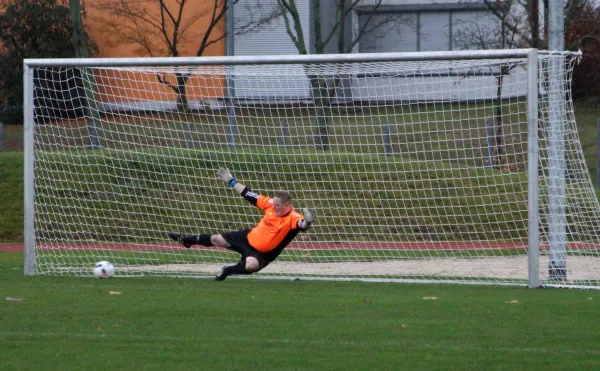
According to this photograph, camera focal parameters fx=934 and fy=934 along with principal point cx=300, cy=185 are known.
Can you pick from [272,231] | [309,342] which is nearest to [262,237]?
[272,231]

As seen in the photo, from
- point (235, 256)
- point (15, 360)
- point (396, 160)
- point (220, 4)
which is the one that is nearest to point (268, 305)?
point (15, 360)

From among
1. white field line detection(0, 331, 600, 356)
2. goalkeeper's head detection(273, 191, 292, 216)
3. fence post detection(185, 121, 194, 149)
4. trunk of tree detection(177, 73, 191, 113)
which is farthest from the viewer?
fence post detection(185, 121, 194, 149)

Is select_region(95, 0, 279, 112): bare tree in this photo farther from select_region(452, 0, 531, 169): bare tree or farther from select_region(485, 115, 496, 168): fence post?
select_region(485, 115, 496, 168): fence post

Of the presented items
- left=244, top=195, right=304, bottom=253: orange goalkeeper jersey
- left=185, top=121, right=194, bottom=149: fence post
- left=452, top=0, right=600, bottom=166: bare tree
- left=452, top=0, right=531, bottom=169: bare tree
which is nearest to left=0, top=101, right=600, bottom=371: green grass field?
left=244, top=195, right=304, bottom=253: orange goalkeeper jersey

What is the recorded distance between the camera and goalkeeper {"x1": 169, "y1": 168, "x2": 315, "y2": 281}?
11805 millimetres

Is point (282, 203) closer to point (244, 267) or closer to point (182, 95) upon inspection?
point (244, 267)

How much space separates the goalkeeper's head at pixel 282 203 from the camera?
38.6 ft

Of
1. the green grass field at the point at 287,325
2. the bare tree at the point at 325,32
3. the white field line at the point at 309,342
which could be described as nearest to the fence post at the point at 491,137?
the bare tree at the point at 325,32

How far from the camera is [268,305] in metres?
9.52

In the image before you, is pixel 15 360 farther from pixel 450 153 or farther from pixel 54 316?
pixel 450 153

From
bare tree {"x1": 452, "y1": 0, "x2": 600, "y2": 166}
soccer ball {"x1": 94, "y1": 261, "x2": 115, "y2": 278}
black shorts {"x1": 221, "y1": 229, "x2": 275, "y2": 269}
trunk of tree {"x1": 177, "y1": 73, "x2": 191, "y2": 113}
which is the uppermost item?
bare tree {"x1": 452, "y1": 0, "x2": 600, "y2": 166}

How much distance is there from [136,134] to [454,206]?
18.5 ft

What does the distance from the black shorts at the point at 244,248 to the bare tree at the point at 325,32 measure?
280 cm

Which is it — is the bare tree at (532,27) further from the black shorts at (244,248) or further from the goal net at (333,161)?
the black shorts at (244,248)
